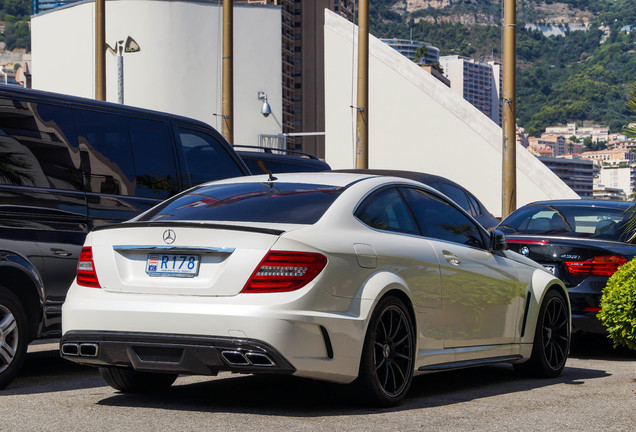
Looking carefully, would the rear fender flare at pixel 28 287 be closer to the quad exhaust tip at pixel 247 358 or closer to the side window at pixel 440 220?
the quad exhaust tip at pixel 247 358

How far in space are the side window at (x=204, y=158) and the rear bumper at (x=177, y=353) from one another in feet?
11.2

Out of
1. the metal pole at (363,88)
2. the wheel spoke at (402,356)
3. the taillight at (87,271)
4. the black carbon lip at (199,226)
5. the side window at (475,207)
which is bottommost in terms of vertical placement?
the wheel spoke at (402,356)

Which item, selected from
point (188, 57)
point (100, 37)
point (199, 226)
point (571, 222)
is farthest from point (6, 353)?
point (188, 57)

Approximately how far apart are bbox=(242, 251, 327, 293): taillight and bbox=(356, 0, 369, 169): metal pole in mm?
18402

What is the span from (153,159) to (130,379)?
2660 mm

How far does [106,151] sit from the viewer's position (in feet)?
27.6

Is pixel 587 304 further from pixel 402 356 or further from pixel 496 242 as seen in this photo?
pixel 402 356

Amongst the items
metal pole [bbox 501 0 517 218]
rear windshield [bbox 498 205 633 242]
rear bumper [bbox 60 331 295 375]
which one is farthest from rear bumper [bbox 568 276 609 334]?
metal pole [bbox 501 0 517 218]

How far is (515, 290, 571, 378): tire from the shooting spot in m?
8.38

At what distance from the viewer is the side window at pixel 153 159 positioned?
8.78 m

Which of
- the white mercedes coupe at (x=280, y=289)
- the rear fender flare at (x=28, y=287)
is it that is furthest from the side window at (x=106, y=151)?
the white mercedes coupe at (x=280, y=289)

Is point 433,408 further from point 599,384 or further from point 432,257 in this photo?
point 599,384

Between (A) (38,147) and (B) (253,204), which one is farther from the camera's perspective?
(A) (38,147)

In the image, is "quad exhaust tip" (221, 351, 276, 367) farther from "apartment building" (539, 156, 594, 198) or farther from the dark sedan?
"apartment building" (539, 156, 594, 198)
